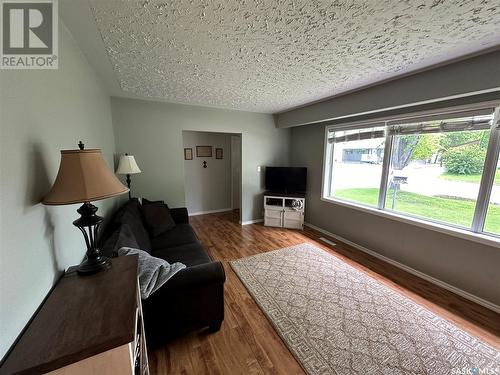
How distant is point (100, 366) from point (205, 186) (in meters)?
4.44

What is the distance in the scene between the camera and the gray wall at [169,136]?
3129mm

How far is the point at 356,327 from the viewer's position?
5.63ft

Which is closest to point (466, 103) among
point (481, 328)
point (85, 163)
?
point (481, 328)

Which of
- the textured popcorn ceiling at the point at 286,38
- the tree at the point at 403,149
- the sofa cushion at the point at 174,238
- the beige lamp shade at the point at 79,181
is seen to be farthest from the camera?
the tree at the point at 403,149

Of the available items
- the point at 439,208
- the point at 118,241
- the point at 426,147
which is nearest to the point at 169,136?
the point at 118,241

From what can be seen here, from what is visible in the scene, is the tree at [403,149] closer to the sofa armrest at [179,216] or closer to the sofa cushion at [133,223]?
the sofa armrest at [179,216]

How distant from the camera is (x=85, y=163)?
955mm

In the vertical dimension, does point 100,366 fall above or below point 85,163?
below

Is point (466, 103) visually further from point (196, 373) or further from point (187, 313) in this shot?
point (196, 373)

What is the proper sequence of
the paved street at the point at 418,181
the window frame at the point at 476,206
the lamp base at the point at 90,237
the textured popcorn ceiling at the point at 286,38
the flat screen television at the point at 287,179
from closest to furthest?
1. the lamp base at the point at 90,237
2. the textured popcorn ceiling at the point at 286,38
3. the window frame at the point at 476,206
4. the paved street at the point at 418,181
5. the flat screen television at the point at 287,179

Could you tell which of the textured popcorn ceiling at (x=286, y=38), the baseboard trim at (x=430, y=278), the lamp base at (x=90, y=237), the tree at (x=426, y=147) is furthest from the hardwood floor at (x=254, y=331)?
the textured popcorn ceiling at (x=286, y=38)

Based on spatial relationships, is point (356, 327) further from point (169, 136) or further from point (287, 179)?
point (169, 136)

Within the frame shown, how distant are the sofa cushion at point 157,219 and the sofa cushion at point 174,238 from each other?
0.07 metres

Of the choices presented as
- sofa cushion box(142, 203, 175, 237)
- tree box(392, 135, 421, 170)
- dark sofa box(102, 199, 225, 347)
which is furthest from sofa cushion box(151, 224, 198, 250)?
tree box(392, 135, 421, 170)
